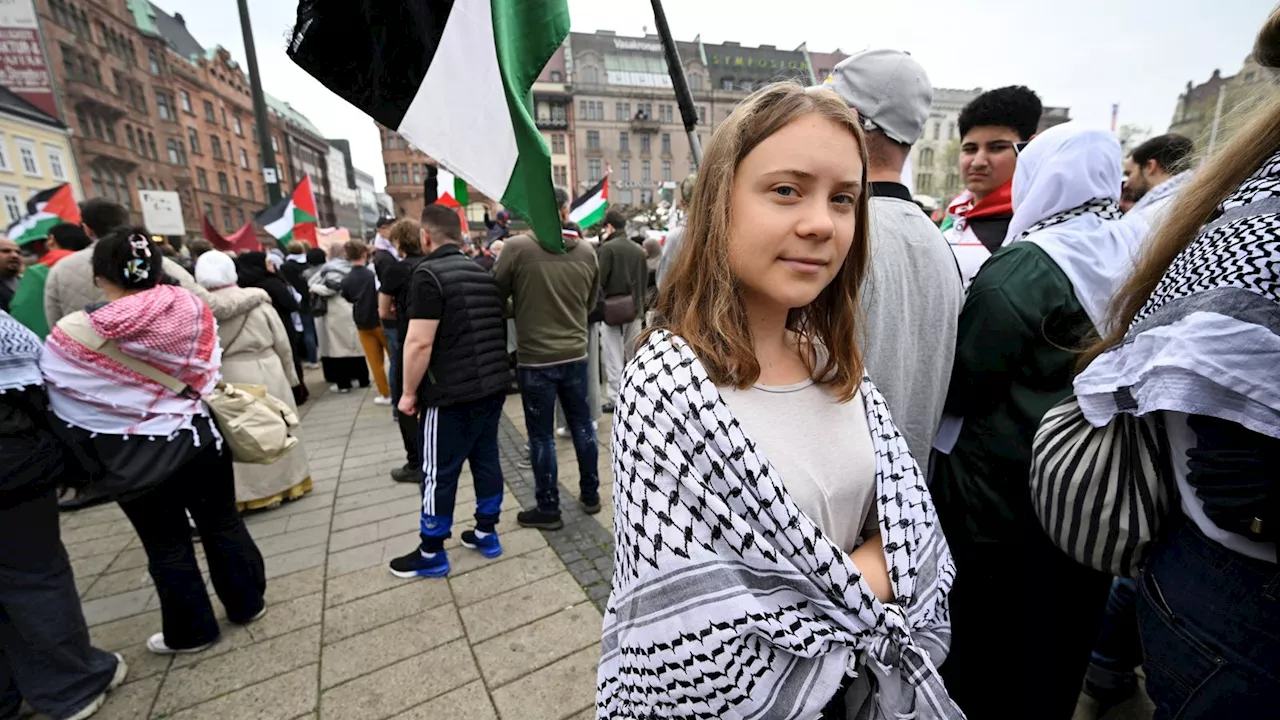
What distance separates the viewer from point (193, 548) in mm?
2629

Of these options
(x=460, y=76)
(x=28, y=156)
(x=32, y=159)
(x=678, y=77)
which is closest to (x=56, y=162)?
(x=32, y=159)

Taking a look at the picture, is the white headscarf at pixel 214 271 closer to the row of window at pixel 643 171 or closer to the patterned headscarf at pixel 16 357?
the patterned headscarf at pixel 16 357

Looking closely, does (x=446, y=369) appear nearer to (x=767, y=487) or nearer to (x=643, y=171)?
(x=767, y=487)

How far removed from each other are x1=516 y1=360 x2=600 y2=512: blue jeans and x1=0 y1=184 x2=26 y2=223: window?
37620 mm

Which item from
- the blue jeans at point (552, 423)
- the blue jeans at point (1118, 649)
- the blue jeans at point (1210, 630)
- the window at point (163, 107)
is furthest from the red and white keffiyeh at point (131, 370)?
the window at point (163, 107)

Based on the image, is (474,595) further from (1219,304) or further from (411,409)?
(1219,304)

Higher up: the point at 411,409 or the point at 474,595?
the point at 411,409

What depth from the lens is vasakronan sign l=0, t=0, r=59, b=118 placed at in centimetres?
2512

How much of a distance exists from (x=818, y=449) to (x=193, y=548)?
3095mm

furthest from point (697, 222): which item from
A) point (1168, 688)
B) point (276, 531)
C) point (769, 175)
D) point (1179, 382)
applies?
point (276, 531)

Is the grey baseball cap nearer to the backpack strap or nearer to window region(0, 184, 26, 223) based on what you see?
the backpack strap

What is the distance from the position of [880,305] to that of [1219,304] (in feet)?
2.35

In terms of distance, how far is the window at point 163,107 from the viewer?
39.3 metres

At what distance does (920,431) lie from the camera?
164 centimetres
